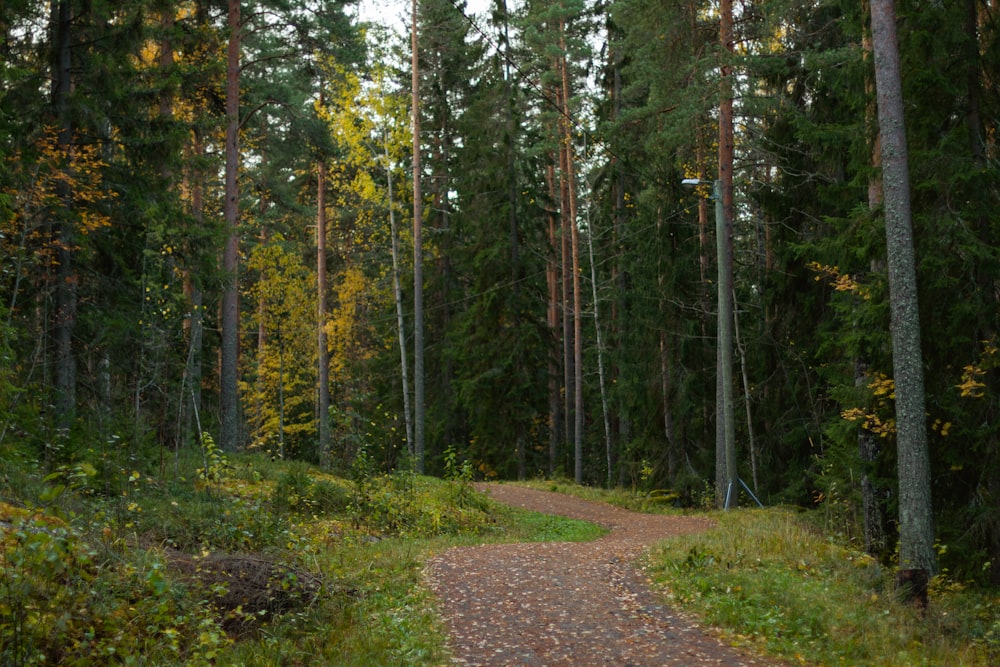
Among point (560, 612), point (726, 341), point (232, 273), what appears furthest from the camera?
point (232, 273)

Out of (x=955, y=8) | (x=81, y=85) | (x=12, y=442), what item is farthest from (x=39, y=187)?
(x=955, y=8)

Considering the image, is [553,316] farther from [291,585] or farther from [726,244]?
[291,585]

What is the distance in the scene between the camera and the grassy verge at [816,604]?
22.4ft

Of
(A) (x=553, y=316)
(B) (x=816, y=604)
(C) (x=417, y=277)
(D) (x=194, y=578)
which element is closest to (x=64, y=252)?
(D) (x=194, y=578)

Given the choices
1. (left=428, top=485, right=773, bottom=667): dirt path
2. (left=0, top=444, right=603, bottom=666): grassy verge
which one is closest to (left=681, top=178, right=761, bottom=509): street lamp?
(left=428, top=485, right=773, bottom=667): dirt path

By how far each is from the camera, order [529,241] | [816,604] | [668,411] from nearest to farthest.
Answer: [816,604], [668,411], [529,241]

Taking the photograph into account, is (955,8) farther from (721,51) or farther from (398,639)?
(398,639)

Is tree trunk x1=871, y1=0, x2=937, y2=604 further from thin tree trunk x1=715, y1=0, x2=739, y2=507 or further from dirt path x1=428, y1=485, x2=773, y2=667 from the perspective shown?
thin tree trunk x1=715, y1=0, x2=739, y2=507

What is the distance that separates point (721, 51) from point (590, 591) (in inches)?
459

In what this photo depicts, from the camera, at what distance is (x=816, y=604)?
769cm

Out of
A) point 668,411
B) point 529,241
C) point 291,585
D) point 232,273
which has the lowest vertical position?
point 291,585

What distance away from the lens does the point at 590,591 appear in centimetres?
873

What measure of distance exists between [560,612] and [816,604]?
2.71m

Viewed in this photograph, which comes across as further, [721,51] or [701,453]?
[701,453]
